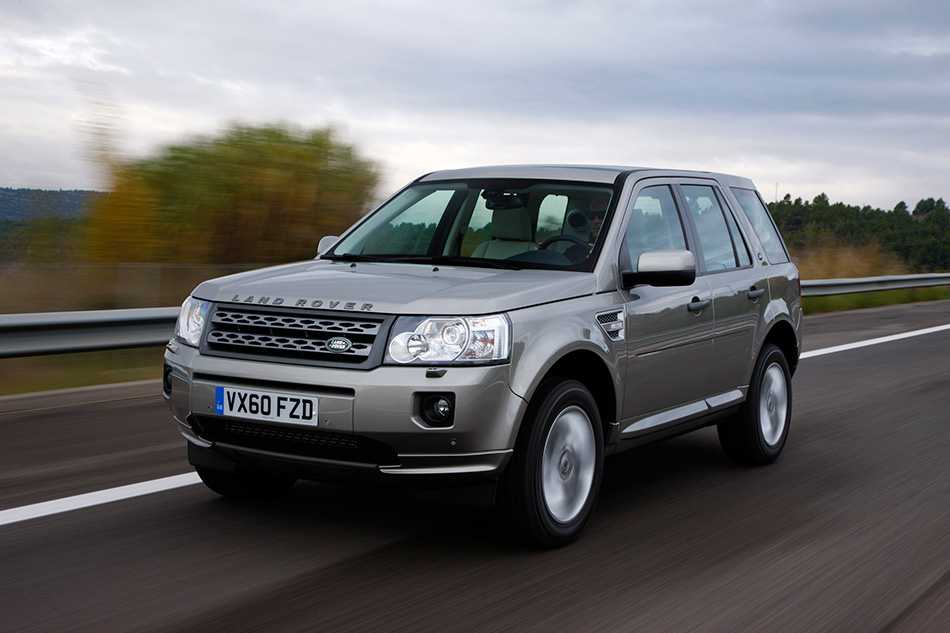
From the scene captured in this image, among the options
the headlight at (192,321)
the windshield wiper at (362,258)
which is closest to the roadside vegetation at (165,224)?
the windshield wiper at (362,258)

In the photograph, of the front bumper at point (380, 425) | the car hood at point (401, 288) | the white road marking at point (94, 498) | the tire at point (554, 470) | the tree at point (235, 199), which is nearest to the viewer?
the front bumper at point (380, 425)

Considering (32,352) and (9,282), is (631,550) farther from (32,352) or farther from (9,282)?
(9,282)

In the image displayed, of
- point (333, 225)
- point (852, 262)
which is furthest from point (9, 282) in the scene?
point (852, 262)

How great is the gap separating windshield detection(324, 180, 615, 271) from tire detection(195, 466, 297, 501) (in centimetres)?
123

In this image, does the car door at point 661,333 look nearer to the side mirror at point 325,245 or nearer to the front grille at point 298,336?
the front grille at point 298,336

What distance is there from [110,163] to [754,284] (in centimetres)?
747

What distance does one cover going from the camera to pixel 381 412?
13.8ft

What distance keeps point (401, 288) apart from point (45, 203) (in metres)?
7.17

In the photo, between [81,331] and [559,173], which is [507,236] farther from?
[81,331]

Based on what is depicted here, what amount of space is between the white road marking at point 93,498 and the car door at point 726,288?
2.93 metres

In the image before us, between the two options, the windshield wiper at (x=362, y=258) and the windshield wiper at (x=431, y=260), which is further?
the windshield wiper at (x=362, y=258)

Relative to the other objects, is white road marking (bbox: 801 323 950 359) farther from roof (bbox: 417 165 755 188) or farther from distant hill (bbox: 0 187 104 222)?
distant hill (bbox: 0 187 104 222)

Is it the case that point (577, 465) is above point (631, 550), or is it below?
above

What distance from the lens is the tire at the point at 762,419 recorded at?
646cm
